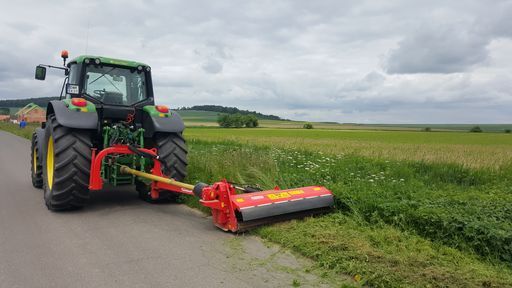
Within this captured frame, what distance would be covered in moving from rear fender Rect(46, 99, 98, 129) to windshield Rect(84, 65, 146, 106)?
32.5 inches

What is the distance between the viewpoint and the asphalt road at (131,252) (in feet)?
12.1

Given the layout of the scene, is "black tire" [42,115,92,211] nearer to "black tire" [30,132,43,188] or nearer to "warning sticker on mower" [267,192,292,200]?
"black tire" [30,132,43,188]

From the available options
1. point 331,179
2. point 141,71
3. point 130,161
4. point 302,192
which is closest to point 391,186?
point 331,179

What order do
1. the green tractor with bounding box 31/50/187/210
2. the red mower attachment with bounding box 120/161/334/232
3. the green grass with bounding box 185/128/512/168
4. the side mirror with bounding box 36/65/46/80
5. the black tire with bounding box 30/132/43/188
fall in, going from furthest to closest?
the green grass with bounding box 185/128/512/168
the black tire with bounding box 30/132/43/188
the side mirror with bounding box 36/65/46/80
the green tractor with bounding box 31/50/187/210
the red mower attachment with bounding box 120/161/334/232

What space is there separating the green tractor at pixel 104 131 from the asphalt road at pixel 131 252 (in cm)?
47

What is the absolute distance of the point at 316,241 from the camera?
445 centimetres

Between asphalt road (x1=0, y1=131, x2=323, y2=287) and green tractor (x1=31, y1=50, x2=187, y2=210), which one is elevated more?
green tractor (x1=31, y1=50, x2=187, y2=210)

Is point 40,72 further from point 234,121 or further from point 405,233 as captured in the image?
point 234,121

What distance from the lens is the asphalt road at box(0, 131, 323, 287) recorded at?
368 cm

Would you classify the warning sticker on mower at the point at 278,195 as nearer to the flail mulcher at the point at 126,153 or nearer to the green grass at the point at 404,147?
the flail mulcher at the point at 126,153

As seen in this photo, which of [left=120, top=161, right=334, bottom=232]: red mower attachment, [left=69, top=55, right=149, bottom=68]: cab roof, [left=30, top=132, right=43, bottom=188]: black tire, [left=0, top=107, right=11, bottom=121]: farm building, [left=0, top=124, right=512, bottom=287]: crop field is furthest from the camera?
[left=0, top=107, right=11, bottom=121]: farm building

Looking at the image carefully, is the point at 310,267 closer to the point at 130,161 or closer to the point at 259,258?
the point at 259,258

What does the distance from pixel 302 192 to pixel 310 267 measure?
1.74 metres

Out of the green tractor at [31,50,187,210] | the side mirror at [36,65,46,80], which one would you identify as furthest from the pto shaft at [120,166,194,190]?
the side mirror at [36,65,46,80]
